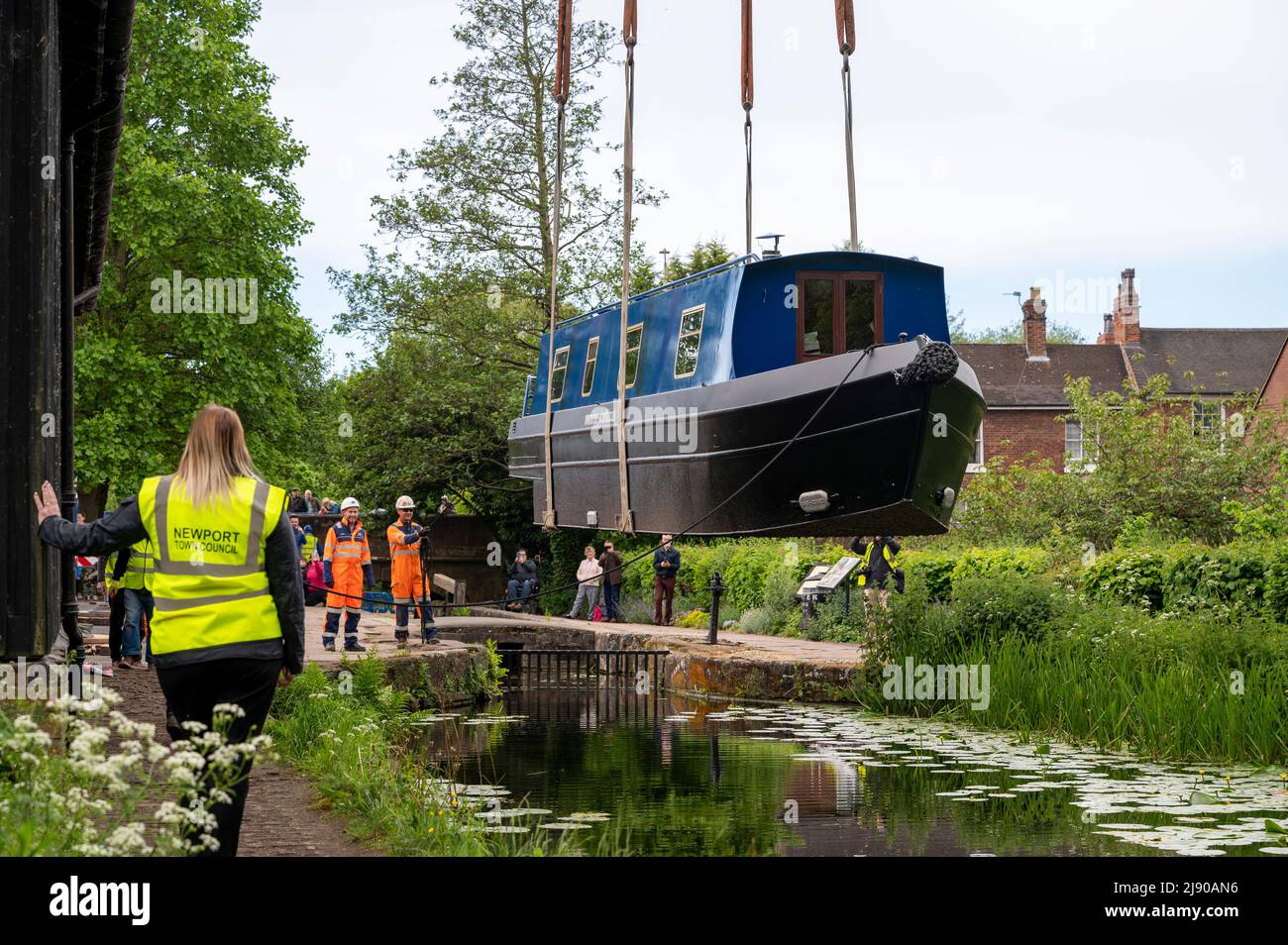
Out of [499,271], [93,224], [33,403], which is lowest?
[33,403]

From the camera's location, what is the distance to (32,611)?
6465 mm

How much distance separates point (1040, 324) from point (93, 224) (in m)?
32.5

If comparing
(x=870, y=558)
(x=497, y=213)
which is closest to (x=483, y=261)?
(x=497, y=213)

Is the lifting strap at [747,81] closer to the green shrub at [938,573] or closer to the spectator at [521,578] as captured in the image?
the green shrub at [938,573]

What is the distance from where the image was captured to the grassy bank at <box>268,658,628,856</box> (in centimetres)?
692

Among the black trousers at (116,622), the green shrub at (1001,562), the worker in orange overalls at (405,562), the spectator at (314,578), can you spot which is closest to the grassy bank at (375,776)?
the black trousers at (116,622)

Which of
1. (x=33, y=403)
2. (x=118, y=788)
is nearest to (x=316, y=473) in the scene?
(x=33, y=403)

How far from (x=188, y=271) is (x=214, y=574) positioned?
944 inches

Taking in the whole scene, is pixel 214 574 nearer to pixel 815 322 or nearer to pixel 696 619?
pixel 815 322

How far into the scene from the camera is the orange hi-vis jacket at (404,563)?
51.5 feet

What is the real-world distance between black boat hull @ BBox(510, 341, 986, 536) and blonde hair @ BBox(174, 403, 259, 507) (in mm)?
3831

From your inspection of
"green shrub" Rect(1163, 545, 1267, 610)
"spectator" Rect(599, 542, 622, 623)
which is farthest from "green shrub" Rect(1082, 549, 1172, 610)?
"spectator" Rect(599, 542, 622, 623)

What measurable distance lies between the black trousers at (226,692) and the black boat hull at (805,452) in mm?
3782
